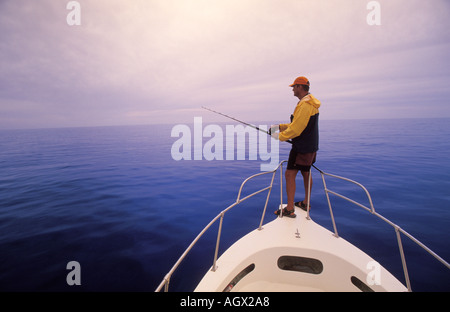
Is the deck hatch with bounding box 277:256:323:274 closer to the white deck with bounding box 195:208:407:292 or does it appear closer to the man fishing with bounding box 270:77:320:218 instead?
the white deck with bounding box 195:208:407:292

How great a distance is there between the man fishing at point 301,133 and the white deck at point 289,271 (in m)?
0.81

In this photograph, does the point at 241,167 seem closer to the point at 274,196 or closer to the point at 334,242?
the point at 274,196

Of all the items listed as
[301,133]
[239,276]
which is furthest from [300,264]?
[301,133]

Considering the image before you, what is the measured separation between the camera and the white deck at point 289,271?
91.2 inches

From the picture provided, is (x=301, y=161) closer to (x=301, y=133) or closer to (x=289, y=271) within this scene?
(x=301, y=133)

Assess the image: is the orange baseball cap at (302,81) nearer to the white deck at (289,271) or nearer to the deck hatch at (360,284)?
the white deck at (289,271)

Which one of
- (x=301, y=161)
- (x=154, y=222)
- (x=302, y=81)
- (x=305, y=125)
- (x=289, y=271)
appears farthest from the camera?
(x=154, y=222)

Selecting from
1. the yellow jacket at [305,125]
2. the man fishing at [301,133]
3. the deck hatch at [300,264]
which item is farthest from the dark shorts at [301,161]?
the deck hatch at [300,264]

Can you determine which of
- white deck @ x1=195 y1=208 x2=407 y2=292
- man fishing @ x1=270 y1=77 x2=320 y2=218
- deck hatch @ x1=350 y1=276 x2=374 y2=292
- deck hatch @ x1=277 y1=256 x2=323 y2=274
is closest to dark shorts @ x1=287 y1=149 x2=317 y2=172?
man fishing @ x1=270 y1=77 x2=320 y2=218

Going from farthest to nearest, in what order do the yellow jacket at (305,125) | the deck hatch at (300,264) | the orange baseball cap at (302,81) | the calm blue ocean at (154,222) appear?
the calm blue ocean at (154,222) → the orange baseball cap at (302,81) → the yellow jacket at (305,125) → the deck hatch at (300,264)

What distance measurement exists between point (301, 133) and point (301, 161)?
0.50 m

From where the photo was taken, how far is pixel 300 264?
2.74 metres

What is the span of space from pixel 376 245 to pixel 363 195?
3759 millimetres

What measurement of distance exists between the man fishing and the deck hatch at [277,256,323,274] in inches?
35.1
